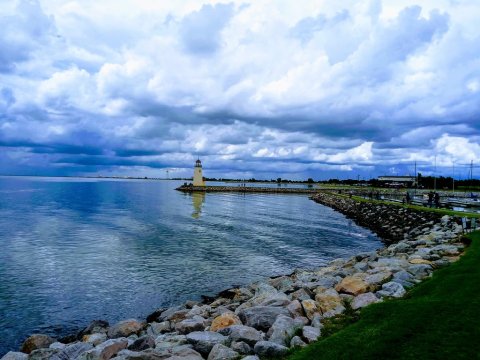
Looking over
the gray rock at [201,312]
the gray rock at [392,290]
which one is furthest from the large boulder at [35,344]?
the gray rock at [392,290]

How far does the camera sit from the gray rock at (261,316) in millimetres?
9742

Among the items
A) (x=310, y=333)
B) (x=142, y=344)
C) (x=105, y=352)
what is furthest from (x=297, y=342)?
(x=105, y=352)

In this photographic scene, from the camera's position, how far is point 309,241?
32188 mm

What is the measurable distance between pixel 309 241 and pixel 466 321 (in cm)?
2470

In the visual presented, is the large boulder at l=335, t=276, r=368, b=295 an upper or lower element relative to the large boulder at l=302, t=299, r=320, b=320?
upper

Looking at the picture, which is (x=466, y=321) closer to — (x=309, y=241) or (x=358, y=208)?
(x=309, y=241)

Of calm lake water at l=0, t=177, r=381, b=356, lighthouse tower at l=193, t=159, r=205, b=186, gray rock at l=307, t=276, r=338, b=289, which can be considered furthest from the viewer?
lighthouse tower at l=193, t=159, r=205, b=186

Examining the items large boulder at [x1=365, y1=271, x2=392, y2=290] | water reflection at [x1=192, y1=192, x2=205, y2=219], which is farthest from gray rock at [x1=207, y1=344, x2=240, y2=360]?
water reflection at [x1=192, y1=192, x2=205, y2=219]

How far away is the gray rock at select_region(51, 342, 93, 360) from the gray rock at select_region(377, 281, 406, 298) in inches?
315

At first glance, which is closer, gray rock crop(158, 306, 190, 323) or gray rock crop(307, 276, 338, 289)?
gray rock crop(158, 306, 190, 323)

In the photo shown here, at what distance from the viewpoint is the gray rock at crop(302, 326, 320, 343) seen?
8.20 meters

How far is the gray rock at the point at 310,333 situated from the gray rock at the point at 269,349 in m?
0.71

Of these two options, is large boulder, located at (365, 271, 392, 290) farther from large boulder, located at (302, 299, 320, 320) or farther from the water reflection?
the water reflection

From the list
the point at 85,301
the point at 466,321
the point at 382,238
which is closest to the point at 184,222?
the point at 382,238
